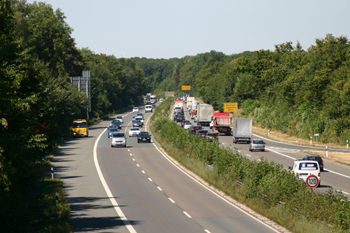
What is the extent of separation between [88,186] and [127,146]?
84.5 ft

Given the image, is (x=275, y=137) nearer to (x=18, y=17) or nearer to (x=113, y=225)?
(x=18, y=17)

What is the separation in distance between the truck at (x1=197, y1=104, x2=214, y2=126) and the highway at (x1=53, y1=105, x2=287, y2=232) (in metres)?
42.6

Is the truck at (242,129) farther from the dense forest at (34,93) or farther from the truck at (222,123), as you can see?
the dense forest at (34,93)

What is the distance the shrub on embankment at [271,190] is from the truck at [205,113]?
5012cm

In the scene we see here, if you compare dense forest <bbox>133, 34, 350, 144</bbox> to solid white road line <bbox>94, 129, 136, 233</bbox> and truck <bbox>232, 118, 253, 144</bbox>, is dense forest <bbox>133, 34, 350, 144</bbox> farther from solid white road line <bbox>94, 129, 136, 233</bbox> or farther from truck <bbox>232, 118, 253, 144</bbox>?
solid white road line <bbox>94, 129, 136, 233</bbox>

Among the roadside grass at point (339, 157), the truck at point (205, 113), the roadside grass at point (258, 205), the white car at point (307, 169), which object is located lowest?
the roadside grass at point (339, 157)

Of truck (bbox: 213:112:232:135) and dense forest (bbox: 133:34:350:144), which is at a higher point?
dense forest (bbox: 133:34:350:144)

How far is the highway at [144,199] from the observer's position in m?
19.2

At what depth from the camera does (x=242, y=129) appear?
58.2m

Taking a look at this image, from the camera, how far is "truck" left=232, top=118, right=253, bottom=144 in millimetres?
57781

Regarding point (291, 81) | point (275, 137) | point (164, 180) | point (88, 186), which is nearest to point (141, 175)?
point (164, 180)

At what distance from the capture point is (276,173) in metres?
21.3

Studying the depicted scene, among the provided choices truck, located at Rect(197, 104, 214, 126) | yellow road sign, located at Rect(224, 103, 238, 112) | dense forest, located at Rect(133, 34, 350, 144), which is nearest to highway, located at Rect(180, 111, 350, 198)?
dense forest, located at Rect(133, 34, 350, 144)

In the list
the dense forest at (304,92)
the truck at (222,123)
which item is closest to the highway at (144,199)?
the truck at (222,123)
